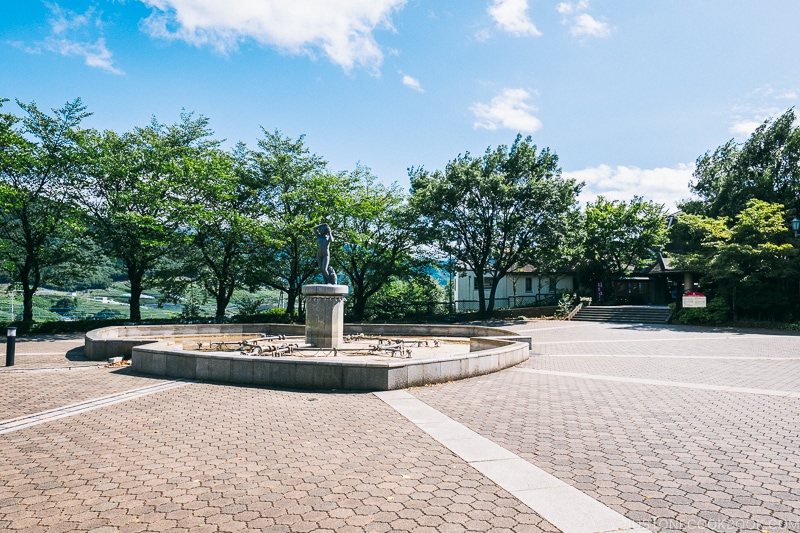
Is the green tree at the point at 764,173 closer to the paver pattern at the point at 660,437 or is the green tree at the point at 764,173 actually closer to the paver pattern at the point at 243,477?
the paver pattern at the point at 660,437

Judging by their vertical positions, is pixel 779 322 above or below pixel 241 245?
below

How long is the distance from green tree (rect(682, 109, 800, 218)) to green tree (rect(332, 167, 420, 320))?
874 inches

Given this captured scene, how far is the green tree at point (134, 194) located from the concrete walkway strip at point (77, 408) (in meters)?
16.2

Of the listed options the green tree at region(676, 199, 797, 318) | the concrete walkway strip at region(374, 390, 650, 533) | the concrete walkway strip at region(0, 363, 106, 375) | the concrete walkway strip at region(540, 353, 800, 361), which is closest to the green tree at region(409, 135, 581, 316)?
the green tree at region(676, 199, 797, 318)

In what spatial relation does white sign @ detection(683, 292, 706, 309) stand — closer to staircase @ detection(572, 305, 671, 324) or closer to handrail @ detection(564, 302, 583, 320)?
staircase @ detection(572, 305, 671, 324)

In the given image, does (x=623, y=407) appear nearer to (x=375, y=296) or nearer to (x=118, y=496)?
(x=118, y=496)

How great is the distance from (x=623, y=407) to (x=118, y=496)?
7269mm

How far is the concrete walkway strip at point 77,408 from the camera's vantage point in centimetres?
658

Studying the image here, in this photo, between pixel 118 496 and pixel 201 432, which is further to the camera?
pixel 201 432

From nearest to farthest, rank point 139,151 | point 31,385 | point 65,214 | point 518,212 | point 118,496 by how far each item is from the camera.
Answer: point 118,496 → point 31,385 → point 65,214 → point 139,151 → point 518,212

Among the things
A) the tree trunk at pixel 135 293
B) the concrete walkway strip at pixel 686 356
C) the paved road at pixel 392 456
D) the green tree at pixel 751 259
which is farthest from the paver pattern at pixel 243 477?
the green tree at pixel 751 259

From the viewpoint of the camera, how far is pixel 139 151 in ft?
84.6

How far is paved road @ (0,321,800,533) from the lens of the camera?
12.6 feet

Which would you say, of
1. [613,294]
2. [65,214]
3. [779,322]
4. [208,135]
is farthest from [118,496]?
[613,294]
